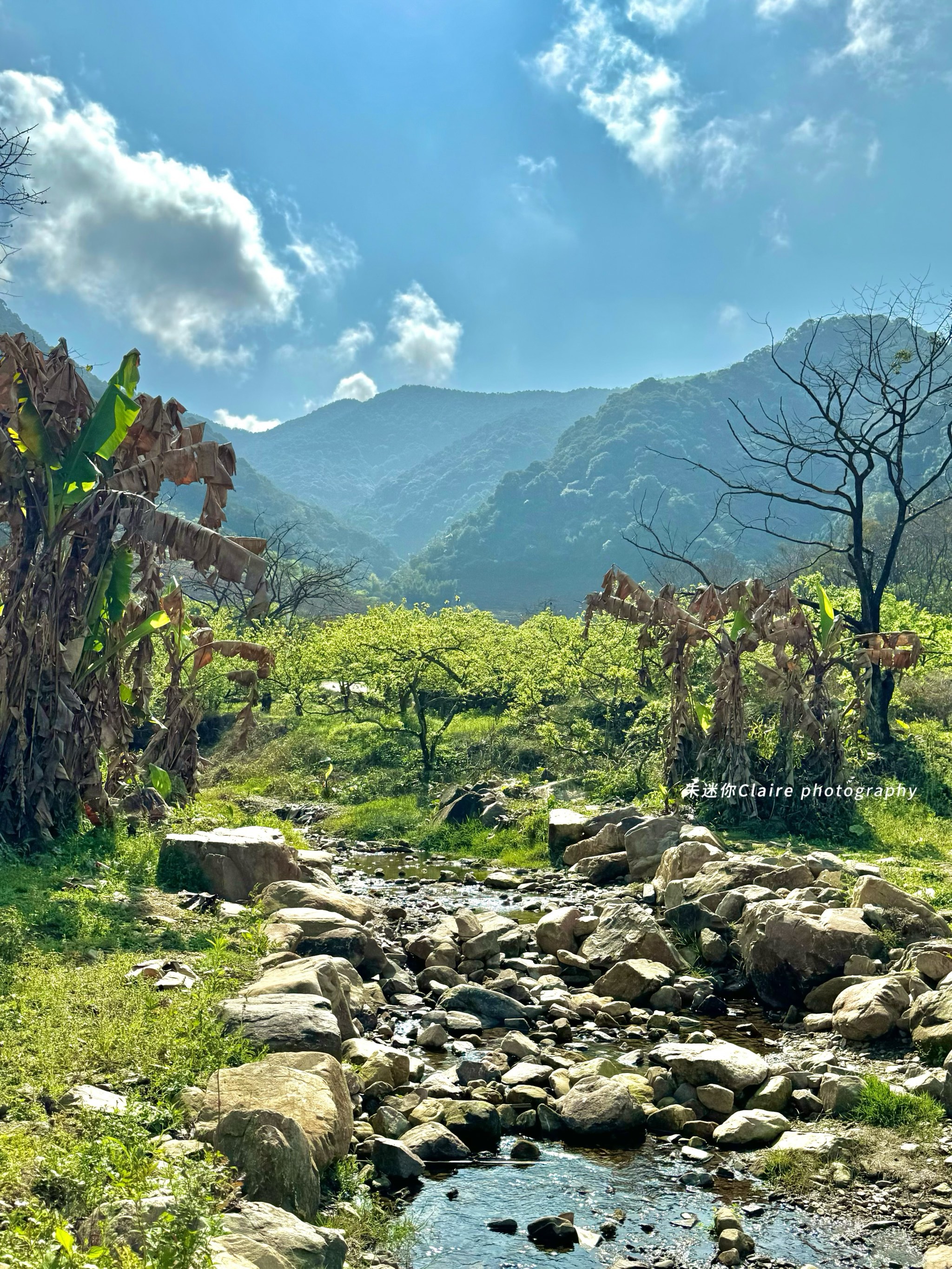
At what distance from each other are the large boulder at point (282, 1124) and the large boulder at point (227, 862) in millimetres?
5384

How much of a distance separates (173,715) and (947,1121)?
13.7 meters

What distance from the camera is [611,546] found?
133 metres

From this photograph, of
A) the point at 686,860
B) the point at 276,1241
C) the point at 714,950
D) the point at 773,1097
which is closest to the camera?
the point at 276,1241

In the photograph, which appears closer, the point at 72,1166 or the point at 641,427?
the point at 72,1166

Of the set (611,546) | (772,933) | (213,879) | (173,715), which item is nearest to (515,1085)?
(772,933)

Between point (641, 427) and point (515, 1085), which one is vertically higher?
point (641, 427)

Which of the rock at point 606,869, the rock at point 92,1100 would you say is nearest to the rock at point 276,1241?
the rock at point 92,1100

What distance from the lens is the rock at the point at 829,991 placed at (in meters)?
9.50

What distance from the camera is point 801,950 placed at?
991 cm

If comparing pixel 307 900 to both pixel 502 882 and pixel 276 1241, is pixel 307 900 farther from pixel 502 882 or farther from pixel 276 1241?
pixel 276 1241

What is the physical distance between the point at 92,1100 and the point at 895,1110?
18.1 ft

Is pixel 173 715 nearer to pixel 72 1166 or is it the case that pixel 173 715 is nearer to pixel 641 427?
pixel 72 1166

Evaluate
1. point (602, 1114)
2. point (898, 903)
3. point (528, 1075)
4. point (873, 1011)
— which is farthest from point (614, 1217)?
point (898, 903)

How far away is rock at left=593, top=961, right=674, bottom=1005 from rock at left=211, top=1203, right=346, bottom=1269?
20.0 ft
